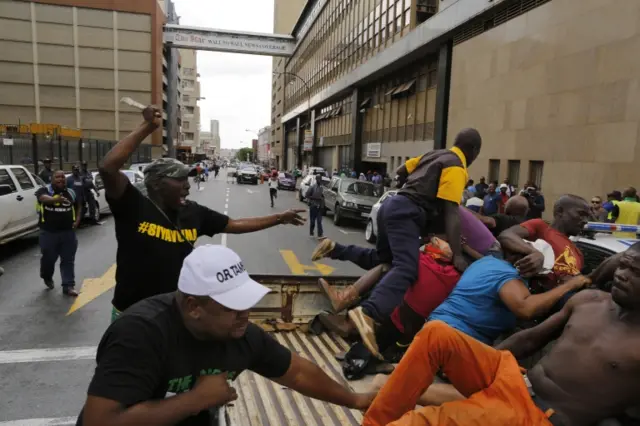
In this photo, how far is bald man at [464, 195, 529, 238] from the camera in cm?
521

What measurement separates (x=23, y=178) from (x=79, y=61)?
46.3 metres

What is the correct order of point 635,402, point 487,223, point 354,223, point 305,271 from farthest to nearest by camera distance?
point 354,223 < point 305,271 < point 487,223 < point 635,402

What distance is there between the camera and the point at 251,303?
1.69m

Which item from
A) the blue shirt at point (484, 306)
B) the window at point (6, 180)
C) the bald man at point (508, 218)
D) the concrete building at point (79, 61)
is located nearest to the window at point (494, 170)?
the bald man at point (508, 218)

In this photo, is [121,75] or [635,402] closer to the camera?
[635,402]

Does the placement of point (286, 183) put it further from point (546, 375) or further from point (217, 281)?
point (217, 281)

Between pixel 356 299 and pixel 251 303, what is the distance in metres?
2.67

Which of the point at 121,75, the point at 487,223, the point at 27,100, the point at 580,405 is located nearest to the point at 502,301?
the point at 580,405

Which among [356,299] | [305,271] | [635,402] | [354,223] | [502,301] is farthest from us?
[354,223]

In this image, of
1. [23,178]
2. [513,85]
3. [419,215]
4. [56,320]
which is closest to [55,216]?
[56,320]

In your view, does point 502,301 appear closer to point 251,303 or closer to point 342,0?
point 251,303

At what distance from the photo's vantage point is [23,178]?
10625 millimetres

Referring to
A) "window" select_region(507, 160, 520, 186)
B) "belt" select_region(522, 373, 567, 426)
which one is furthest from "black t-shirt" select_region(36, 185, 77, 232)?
"window" select_region(507, 160, 520, 186)

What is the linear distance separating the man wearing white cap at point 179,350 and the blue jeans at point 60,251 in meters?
6.14
